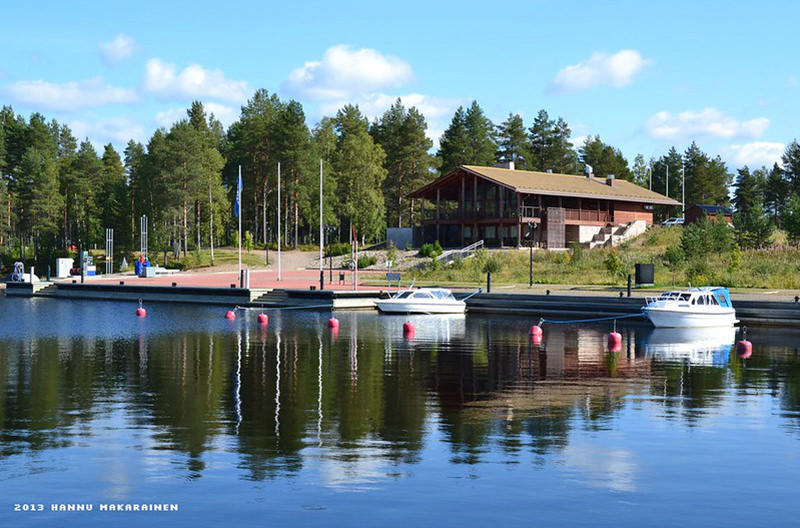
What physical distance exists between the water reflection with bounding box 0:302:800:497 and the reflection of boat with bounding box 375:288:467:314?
32.0 ft

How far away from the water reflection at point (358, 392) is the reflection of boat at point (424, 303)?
32.0 ft

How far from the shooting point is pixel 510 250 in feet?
284

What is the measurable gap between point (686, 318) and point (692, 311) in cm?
52

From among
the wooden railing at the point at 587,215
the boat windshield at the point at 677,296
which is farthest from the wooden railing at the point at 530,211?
the boat windshield at the point at 677,296

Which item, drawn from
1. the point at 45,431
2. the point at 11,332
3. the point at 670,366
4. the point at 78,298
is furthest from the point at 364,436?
the point at 78,298

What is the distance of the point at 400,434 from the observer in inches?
787

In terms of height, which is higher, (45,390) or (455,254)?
(455,254)

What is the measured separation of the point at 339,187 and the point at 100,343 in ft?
291

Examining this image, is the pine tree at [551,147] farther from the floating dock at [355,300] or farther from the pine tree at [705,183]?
the floating dock at [355,300]

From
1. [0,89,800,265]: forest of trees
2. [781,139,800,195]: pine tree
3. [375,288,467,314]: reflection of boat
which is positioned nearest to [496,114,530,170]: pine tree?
[0,89,800,265]: forest of trees

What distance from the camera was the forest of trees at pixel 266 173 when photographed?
11838 centimetres

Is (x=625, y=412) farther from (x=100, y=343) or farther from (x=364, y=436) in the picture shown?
(x=100, y=343)

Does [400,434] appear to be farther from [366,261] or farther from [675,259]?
[366,261]

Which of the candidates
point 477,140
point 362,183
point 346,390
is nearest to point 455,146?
point 477,140
